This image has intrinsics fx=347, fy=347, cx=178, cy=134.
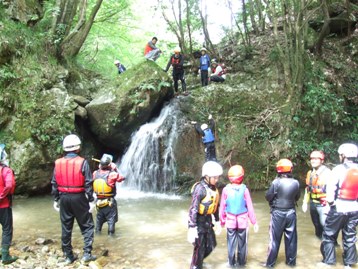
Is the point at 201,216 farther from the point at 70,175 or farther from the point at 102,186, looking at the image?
the point at 102,186

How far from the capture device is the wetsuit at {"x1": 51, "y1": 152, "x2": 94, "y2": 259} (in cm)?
538

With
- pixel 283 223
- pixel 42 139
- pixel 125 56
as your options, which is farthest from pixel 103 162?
pixel 125 56

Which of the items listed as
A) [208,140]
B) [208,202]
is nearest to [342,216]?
[208,202]

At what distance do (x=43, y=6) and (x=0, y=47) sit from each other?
3634mm

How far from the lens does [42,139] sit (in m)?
10.6

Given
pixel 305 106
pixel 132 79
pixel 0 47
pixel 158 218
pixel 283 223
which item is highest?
pixel 0 47

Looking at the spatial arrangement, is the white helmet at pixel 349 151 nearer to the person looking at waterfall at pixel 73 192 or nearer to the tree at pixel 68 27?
the person looking at waterfall at pixel 73 192

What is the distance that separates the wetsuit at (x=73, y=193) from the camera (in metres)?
5.38

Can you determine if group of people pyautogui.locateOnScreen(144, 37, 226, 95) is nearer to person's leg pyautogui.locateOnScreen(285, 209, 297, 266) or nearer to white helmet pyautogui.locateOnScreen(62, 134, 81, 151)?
white helmet pyautogui.locateOnScreen(62, 134, 81, 151)

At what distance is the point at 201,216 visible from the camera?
16.2 feet

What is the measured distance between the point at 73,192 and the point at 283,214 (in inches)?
128

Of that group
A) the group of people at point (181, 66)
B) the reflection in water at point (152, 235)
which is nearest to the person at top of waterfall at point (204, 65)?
the group of people at point (181, 66)

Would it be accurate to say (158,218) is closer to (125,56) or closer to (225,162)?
(225,162)

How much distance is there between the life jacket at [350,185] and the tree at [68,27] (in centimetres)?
1093
